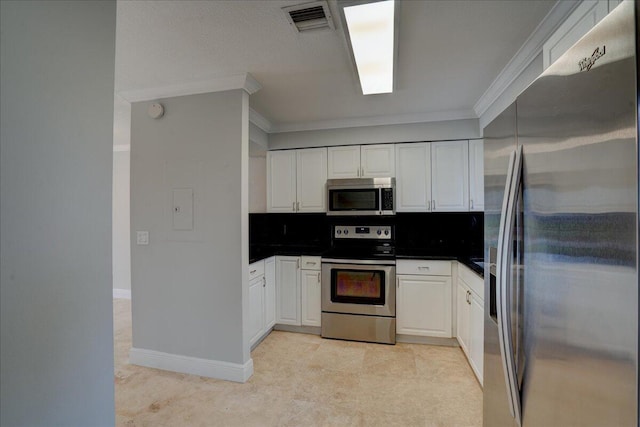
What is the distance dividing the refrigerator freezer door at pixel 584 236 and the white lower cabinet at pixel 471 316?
1444 millimetres

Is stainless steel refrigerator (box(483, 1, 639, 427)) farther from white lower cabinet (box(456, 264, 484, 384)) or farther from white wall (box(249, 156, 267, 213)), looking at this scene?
white wall (box(249, 156, 267, 213))

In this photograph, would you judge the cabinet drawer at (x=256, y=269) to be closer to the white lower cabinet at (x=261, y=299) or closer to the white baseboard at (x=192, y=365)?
the white lower cabinet at (x=261, y=299)

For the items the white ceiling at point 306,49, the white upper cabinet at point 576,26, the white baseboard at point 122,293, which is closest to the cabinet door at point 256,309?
the white ceiling at point 306,49

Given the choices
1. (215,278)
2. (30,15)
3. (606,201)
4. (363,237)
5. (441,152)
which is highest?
(441,152)

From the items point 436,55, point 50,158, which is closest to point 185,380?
point 50,158

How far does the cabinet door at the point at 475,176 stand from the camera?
3.04 meters

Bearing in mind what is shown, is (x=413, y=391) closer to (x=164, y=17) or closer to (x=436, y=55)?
(x=436, y=55)

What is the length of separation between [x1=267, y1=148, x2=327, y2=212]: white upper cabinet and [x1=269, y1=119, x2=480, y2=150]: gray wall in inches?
5.3

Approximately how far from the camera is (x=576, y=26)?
1.37m

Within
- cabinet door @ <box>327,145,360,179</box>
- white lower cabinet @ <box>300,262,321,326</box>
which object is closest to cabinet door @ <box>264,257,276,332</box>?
white lower cabinet @ <box>300,262,321,326</box>

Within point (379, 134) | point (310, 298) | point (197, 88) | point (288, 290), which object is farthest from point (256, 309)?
point (379, 134)

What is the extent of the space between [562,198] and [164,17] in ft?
6.56

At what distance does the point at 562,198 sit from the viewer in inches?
26.9

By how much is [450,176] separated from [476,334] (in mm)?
1632
